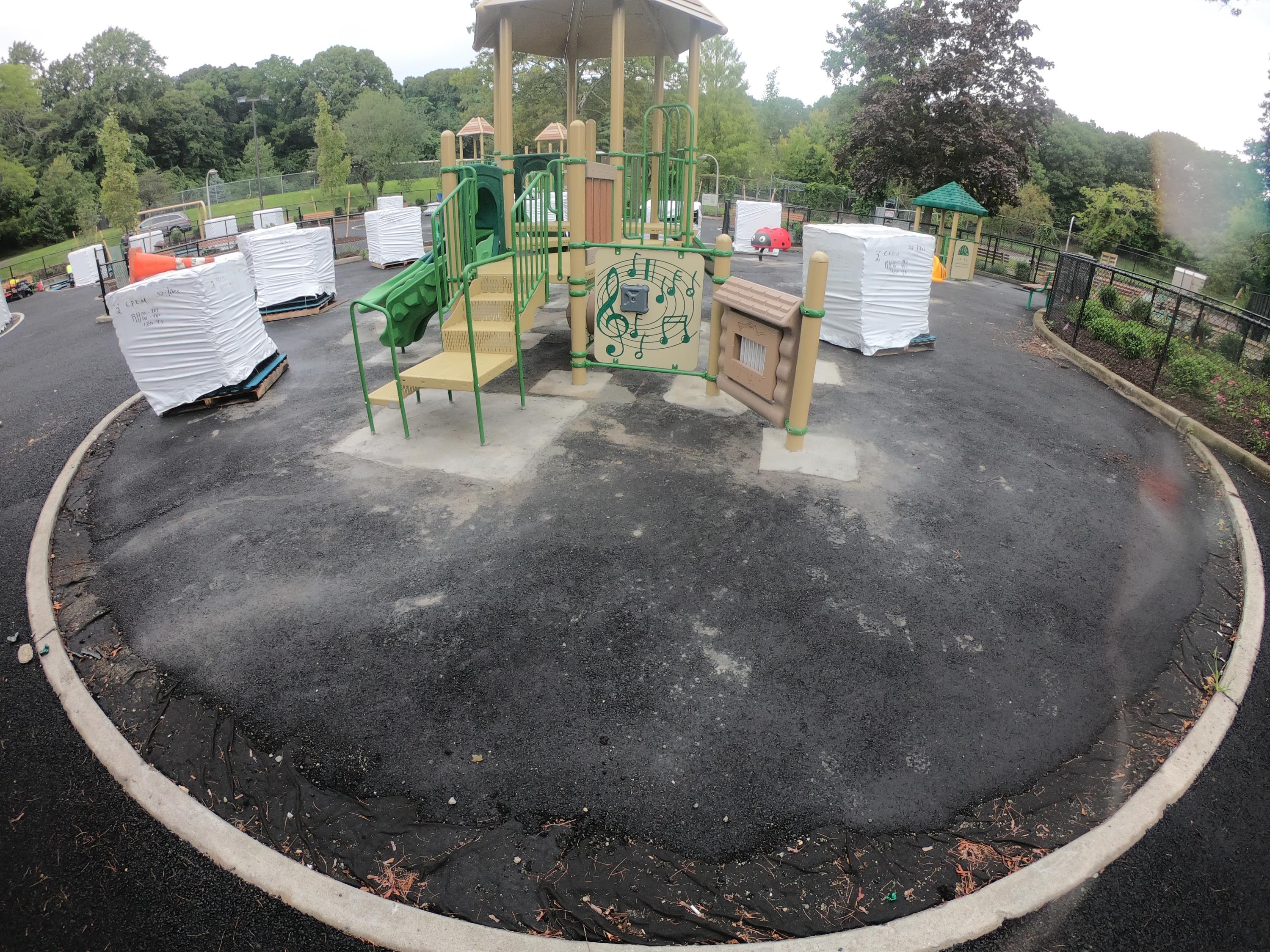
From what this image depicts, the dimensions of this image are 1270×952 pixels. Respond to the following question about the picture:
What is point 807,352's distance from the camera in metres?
7.22

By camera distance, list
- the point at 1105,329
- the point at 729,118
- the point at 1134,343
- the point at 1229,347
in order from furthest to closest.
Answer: the point at 729,118 → the point at 1229,347 → the point at 1105,329 → the point at 1134,343

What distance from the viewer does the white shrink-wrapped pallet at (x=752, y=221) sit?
2325 cm

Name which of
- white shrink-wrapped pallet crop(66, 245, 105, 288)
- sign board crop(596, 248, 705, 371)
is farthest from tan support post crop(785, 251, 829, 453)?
white shrink-wrapped pallet crop(66, 245, 105, 288)

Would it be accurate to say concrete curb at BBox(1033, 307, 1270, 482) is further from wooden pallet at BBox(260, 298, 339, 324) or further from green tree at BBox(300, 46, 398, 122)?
green tree at BBox(300, 46, 398, 122)

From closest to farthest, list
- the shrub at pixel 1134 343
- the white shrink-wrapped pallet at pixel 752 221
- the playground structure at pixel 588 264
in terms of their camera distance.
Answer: the playground structure at pixel 588 264 < the shrub at pixel 1134 343 < the white shrink-wrapped pallet at pixel 752 221

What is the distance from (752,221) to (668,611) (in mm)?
21041

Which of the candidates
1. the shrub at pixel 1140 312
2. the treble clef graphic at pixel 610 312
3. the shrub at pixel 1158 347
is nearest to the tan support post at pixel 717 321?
the treble clef graphic at pixel 610 312

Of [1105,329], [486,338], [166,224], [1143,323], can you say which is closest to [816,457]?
[486,338]

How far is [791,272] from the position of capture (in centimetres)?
1933

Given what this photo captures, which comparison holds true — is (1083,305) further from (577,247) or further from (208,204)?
(208,204)

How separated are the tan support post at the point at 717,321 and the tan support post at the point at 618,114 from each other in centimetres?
163

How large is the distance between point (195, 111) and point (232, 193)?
91.6 feet

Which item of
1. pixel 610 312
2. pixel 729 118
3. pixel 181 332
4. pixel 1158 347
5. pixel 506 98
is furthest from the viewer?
pixel 729 118

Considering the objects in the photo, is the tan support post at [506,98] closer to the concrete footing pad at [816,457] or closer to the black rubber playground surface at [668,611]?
the black rubber playground surface at [668,611]
